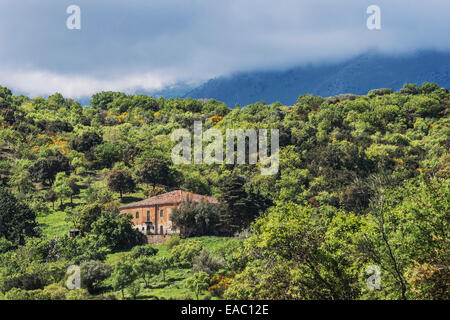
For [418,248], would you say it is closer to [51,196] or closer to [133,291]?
[133,291]

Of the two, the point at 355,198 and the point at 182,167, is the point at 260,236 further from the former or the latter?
the point at 182,167

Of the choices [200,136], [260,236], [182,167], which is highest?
[200,136]

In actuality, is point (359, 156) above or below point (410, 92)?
below

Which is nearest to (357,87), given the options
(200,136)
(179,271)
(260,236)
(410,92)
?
(410,92)

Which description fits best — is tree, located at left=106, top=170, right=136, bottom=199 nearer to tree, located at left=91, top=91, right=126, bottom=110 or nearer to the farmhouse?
the farmhouse

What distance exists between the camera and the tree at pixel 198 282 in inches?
1302

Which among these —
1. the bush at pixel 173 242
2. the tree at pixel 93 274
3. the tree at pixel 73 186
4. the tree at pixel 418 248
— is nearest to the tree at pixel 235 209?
the bush at pixel 173 242

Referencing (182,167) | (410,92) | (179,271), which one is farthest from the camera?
(410,92)

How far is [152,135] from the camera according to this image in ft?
328

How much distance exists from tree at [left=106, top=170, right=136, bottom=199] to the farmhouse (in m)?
7.15

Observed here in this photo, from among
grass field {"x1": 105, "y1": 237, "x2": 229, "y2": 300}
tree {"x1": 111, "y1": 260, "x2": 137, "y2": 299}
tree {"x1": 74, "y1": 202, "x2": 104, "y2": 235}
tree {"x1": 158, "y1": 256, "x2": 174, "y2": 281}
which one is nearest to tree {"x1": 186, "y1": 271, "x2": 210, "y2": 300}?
grass field {"x1": 105, "y1": 237, "x2": 229, "y2": 300}

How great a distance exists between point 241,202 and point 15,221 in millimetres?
26808

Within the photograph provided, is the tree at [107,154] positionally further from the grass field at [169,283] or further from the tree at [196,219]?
the grass field at [169,283]
